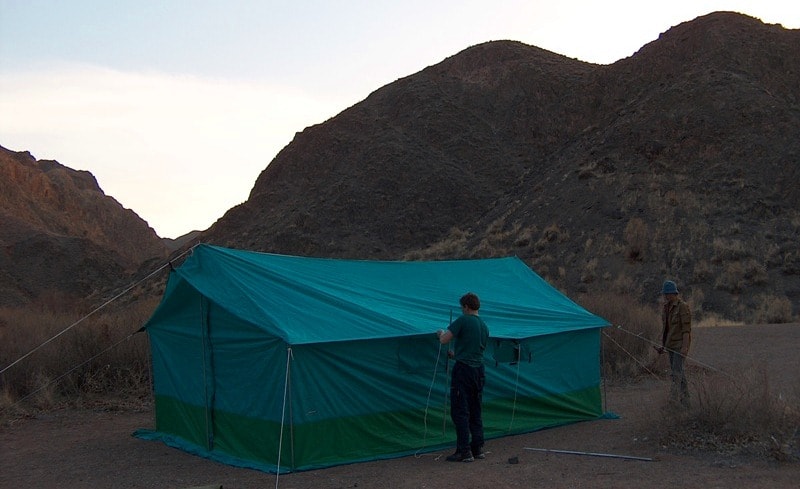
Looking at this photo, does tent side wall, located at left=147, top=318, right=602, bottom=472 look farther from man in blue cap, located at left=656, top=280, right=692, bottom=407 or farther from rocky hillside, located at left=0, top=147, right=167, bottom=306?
rocky hillside, located at left=0, top=147, right=167, bottom=306

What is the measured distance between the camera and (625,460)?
28.1ft

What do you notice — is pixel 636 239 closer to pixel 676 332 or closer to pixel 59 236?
pixel 676 332

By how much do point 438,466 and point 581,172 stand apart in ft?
96.0

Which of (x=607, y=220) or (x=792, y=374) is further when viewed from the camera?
(x=607, y=220)

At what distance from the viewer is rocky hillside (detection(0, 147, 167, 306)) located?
159 feet

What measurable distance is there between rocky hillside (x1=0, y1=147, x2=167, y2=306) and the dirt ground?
27665 mm

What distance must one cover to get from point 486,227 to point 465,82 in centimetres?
1801

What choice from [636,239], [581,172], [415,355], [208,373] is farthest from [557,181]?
[208,373]

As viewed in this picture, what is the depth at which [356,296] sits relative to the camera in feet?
33.0

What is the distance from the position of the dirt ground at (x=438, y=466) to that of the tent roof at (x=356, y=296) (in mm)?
1344

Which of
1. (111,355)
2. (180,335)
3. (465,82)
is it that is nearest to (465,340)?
(180,335)

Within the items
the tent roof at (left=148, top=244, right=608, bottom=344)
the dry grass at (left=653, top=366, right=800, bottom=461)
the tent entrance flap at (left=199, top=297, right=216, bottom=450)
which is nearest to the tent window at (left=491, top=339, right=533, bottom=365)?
the tent roof at (left=148, top=244, right=608, bottom=344)

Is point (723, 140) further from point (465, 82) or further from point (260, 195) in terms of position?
point (260, 195)

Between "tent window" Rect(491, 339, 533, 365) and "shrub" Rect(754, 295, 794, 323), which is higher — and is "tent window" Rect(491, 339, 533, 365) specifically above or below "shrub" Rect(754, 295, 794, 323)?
above
